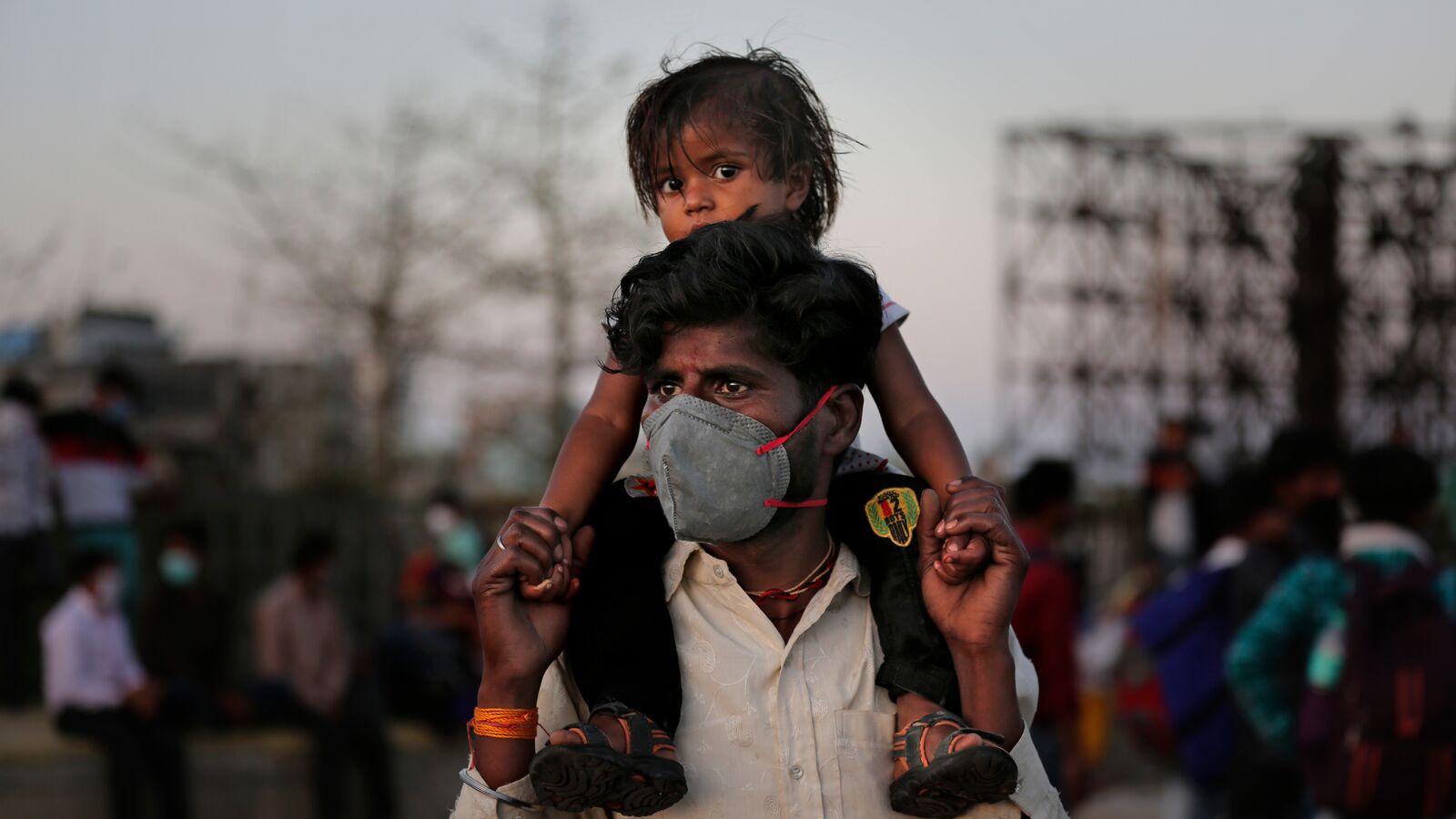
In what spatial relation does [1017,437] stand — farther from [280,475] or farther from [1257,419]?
[280,475]

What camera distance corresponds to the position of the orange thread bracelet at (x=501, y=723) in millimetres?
2418

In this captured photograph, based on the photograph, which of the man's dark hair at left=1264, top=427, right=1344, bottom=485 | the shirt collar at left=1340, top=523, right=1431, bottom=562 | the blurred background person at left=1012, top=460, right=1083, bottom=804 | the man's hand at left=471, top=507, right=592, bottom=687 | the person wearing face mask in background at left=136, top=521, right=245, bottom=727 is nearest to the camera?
the man's hand at left=471, top=507, right=592, bottom=687

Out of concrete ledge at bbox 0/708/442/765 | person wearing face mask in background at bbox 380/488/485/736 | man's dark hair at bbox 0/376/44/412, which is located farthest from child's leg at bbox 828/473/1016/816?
person wearing face mask in background at bbox 380/488/485/736

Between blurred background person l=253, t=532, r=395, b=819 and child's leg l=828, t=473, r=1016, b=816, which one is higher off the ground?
child's leg l=828, t=473, r=1016, b=816

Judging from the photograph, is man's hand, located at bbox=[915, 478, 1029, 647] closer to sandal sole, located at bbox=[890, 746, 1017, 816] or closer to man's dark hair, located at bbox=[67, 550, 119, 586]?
sandal sole, located at bbox=[890, 746, 1017, 816]

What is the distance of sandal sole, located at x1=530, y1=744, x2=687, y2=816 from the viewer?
227 cm

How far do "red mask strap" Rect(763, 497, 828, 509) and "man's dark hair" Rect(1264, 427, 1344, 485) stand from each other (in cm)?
445

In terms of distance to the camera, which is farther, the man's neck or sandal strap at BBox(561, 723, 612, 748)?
the man's neck

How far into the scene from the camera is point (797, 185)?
2846 mm

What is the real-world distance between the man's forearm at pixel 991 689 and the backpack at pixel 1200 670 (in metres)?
4.31

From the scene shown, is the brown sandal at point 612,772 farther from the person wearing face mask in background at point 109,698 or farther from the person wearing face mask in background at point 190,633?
the person wearing face mask in background at point 190,633

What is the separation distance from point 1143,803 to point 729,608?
10693 mm

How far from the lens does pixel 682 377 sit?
2.49 m

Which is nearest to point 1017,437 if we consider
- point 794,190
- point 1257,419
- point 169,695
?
point 1257,419
